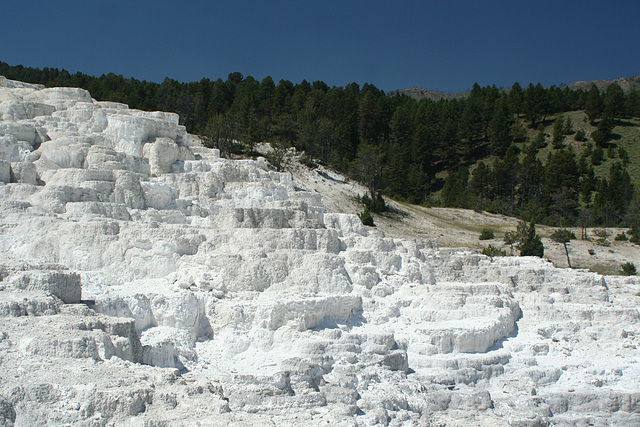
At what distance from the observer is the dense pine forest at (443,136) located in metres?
41.2

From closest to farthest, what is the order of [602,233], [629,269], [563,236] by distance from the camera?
[629,269] → [563,236] → [602,233]

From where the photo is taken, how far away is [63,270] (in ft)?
48.3

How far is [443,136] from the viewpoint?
176 feet

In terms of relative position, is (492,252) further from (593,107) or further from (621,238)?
(593,107)

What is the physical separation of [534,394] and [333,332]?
4924mm

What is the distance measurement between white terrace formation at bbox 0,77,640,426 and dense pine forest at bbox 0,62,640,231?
14.6m

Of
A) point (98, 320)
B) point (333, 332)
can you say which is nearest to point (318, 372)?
point (333, 332)

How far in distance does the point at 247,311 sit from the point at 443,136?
132 feet

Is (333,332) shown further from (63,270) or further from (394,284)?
(63,270)

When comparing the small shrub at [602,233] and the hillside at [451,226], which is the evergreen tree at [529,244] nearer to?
the hillside at [451,226]

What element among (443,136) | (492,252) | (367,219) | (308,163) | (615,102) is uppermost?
(615,102)

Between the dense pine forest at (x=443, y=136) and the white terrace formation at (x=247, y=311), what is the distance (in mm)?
14571

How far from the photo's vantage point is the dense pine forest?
135 ft

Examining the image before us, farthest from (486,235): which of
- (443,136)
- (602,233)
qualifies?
(443,136)
